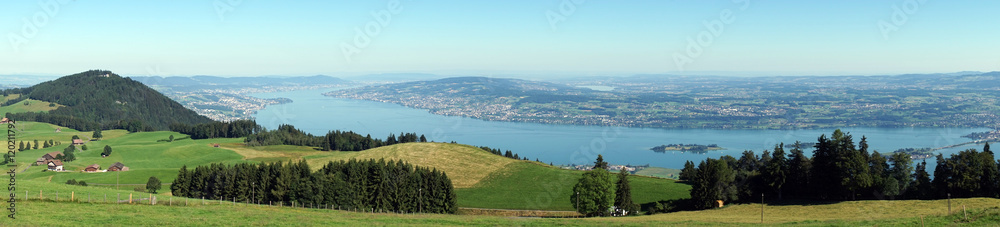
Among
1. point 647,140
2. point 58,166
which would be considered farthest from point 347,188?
point 647,140

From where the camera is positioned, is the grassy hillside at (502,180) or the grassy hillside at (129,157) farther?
the grassy hillside at (129,157)

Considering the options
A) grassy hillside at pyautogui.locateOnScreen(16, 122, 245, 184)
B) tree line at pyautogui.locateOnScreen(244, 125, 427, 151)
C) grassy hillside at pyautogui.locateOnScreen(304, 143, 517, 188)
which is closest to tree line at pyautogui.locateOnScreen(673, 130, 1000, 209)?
grassy hillside at pyautogui.locateOnScreen(304, 143, 517, 188)

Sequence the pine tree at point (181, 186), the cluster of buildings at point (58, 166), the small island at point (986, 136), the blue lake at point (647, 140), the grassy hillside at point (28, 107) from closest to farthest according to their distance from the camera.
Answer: the pine tree at point (181, 186)
the cluster of buildings at point (58, 166)
the blue lake at point (647, 140)
the small island at point (986, 136)
the grassy hillside at point (28, 107)

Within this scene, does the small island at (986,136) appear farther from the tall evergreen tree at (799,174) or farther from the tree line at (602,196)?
the tree line at (602,196)

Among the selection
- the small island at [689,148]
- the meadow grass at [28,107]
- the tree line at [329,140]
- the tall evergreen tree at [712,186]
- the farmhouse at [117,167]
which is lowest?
the small island at [689,148]

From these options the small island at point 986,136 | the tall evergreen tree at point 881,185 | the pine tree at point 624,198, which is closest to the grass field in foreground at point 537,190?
the pine tree at point 624,198

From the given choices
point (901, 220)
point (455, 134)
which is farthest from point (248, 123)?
point (901, 220)
